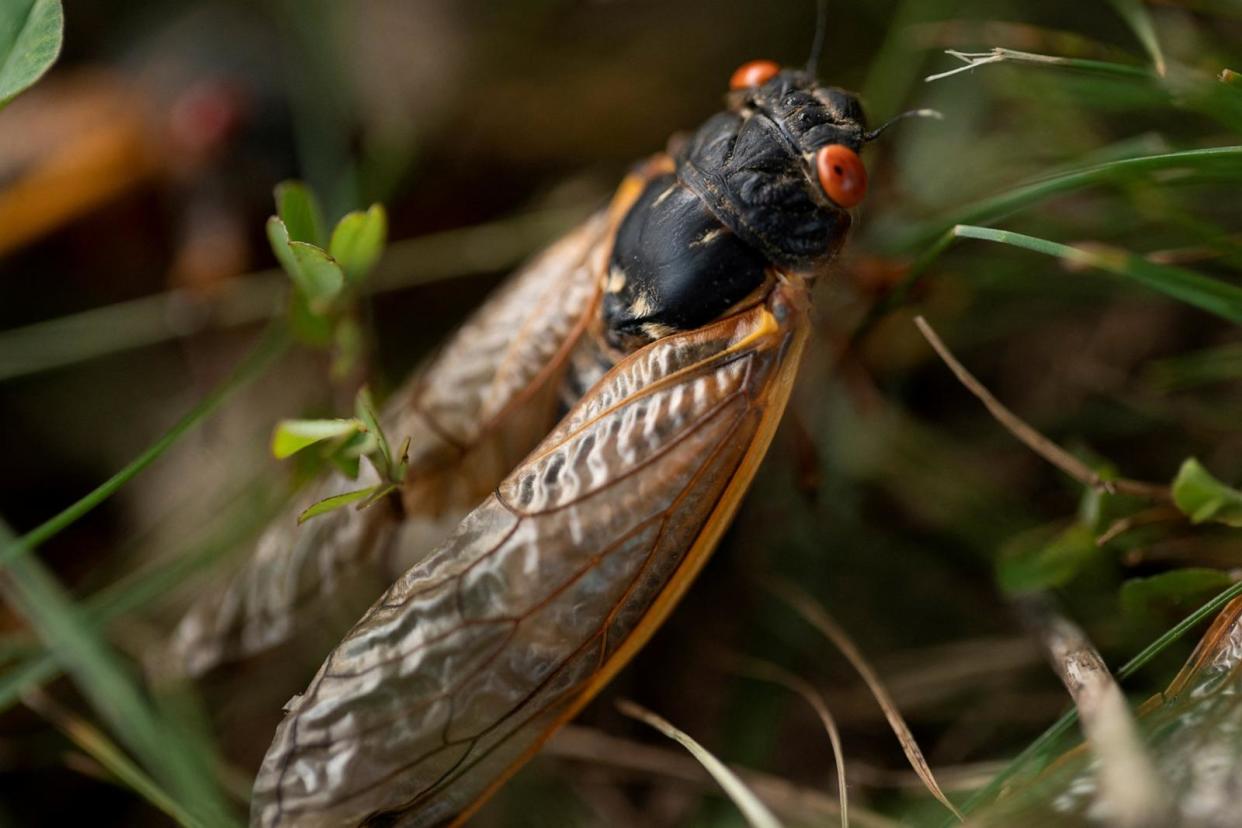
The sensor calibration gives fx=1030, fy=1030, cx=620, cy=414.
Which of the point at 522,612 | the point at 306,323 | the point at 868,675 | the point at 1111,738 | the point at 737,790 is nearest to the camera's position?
the point at 1111,738

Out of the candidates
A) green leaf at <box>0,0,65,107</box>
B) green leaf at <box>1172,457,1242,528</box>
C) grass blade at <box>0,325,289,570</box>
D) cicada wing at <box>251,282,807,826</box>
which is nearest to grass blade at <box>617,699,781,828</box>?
cicada wing at <box>251,282,807,826</box>

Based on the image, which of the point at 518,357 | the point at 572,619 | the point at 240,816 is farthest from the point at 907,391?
the point at 240,816

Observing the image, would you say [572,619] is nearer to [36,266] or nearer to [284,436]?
[284,436]

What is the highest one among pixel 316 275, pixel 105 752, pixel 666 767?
pixel 316 275


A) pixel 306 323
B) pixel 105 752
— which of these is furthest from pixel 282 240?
pixel 105 752

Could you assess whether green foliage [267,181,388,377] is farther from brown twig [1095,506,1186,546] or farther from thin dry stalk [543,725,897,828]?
brown twig [1095,506,1186,546]

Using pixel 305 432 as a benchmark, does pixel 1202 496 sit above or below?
below

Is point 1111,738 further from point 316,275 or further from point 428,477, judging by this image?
point 316,275

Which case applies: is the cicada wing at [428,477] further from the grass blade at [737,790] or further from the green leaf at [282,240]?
the grass blade at [737,790]
